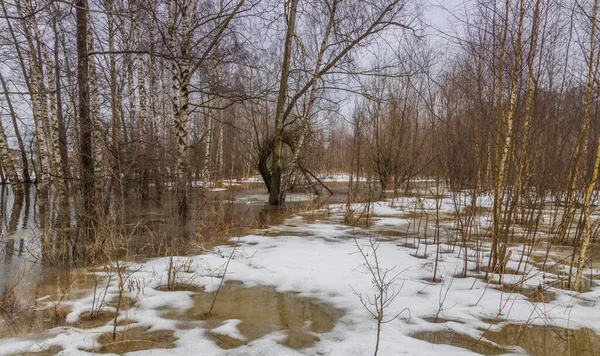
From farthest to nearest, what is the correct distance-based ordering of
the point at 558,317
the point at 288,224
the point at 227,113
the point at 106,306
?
1. the point at 227,113
2. the point at 288,224
3. the point at 106,306
4. the point at 558,317

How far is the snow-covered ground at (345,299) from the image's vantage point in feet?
7.89

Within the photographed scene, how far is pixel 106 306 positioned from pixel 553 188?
8061 mm

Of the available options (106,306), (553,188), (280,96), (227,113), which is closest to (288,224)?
(280,96)

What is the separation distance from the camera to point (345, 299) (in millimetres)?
3244

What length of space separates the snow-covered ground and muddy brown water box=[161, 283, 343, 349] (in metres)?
0.06

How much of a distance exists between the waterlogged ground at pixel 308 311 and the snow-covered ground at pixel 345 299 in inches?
0.4

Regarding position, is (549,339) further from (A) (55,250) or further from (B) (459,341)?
(A) (55,250)

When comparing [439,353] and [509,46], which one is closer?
[439,353]

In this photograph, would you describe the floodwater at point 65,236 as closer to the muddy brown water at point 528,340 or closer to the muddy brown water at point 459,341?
the muddy brown water at point 459,341

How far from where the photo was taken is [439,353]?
2320 millimetres

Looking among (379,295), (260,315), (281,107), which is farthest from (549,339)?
(281,107)

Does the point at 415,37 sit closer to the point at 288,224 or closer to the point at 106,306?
the point at 288,224

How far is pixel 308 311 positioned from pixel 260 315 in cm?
40

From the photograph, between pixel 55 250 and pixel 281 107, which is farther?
pixel 281 107
